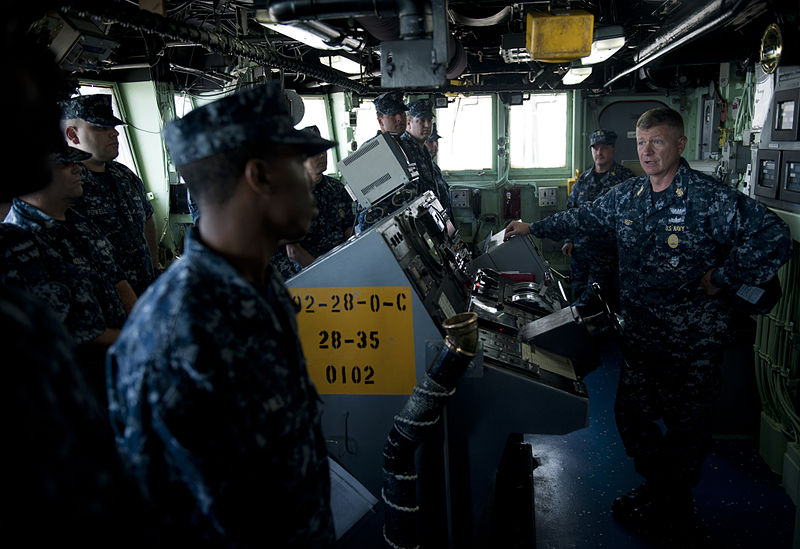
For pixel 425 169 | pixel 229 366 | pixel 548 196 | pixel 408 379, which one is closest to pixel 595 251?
pixel 425 169

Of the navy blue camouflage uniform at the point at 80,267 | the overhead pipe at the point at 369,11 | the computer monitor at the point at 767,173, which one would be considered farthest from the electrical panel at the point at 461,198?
the navy blue camouflage uniform at the point at 80,267

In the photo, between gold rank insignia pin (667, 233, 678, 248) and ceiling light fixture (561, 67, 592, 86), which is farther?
ceiling light fixture (561, 67, 592, 86)

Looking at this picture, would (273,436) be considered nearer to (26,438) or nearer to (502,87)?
(26,438)

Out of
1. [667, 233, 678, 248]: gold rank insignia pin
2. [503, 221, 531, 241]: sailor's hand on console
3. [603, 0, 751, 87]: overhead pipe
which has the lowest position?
[503, 221, 531, 241]: sailor's hand on console

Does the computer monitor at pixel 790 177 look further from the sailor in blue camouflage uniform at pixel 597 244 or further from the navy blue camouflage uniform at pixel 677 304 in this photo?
the sailor in blue camouflage uniform at pixel 597 244

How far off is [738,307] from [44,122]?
2.63m

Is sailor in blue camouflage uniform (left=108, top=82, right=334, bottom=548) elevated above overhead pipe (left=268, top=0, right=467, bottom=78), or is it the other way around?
overhead pipe (left=268, top=0, right=467, bottom=78)

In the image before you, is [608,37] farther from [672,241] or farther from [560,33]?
[672,241]

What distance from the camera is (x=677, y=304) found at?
2510mm

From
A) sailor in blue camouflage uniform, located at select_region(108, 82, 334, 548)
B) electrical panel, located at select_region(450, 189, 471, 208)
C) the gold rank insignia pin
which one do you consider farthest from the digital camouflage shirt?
electrical panel, located at select_region(450, 189, 471, 208)

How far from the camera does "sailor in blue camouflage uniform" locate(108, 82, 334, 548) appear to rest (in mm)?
951

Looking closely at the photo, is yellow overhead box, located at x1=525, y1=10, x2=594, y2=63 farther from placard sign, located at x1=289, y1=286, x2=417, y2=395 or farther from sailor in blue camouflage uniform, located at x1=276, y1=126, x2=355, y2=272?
placard sign, located at x1=289, y1=286, x2=417, y2=395

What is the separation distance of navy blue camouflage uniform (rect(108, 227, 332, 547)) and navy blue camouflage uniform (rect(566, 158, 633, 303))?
4.02 m

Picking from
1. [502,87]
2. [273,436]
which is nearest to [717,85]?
[502,87]
